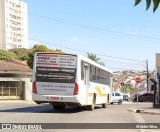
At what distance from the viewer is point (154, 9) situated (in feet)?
9.46

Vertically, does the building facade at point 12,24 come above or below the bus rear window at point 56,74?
above

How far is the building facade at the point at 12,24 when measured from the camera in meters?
144

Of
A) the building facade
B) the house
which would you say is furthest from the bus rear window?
the building facade

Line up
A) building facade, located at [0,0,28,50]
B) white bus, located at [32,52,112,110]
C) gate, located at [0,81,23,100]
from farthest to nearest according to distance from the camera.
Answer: building facade, located at [0,0,28,50] → gate, located at [0,81,23,100] → white bus, located at [32,52,112,110]

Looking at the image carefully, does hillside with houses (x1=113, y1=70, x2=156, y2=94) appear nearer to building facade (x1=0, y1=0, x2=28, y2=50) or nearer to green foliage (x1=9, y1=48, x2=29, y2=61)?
green foliage (x1=9, y1=48, x2=29, y2=61)

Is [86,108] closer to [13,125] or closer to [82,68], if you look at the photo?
[82,68]

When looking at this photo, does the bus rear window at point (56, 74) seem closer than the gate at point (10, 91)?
Yes

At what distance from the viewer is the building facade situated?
14350 cm

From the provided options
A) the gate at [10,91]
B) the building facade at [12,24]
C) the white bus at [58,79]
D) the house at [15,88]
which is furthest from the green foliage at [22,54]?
the white bus at [58,79]

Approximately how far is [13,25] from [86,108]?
127 meters

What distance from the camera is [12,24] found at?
497 feet

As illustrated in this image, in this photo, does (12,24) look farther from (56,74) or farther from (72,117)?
(72,117)

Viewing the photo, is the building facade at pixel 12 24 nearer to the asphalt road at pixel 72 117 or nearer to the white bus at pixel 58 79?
the white bus at pixel 58 79

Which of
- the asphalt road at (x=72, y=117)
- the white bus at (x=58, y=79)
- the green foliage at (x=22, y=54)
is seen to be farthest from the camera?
the green foliage at (x=22, y=54)
